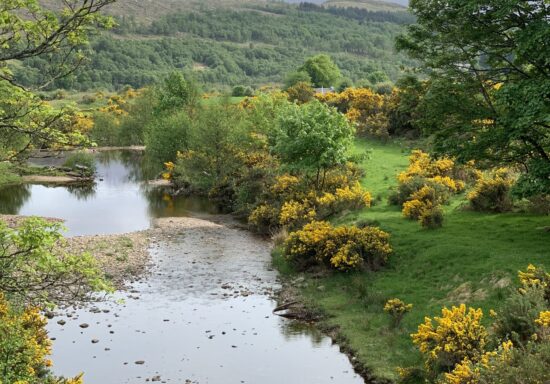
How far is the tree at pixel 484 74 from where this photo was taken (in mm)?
20031

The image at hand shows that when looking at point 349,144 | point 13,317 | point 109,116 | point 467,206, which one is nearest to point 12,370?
point 13,317

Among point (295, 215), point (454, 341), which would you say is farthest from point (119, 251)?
point (454, 341)

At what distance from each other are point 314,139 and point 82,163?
135 feet

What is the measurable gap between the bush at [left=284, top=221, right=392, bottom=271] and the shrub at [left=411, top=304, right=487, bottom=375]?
30.4 ft

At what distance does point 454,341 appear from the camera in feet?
53.2

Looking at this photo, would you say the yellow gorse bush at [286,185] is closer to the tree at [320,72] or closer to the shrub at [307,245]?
the shrub at [307,245]

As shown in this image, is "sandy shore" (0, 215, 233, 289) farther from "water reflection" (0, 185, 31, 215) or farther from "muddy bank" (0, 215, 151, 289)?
"water reflection" (0, 185, 31, 215)

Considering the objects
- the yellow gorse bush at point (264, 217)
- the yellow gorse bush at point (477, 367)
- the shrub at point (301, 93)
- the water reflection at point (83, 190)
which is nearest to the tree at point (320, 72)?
the shrub at point (301, 93)

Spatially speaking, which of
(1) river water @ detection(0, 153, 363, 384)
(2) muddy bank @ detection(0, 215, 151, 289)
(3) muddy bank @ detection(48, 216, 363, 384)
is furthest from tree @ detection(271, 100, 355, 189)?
(2) muddy bank @ detection(0, 215, 151, 289)

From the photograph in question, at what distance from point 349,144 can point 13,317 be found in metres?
24.7

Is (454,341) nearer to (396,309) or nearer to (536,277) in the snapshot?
(536,277)

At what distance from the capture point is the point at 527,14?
21.2m

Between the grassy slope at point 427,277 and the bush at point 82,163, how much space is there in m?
44.9

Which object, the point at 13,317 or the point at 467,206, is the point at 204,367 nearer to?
the point at 13,317
